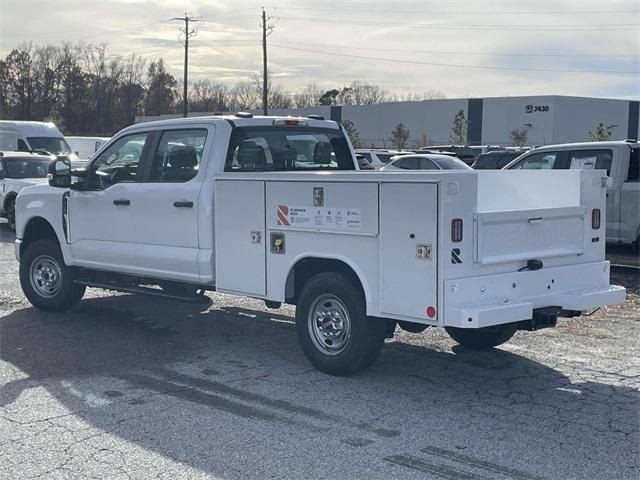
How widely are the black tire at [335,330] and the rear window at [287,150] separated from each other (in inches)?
66.5

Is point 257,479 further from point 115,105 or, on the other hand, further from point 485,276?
point 115,105

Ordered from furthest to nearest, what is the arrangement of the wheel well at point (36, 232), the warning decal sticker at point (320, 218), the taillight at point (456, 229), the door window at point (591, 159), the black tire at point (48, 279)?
the door window at point (591, 159), the wheel well at point (36, 232), the black tire at point (48, 279), the warning decal sticker at point (320, 218), the taillight at point (456, 229)

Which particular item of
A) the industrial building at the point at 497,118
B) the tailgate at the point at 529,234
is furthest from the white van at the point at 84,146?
the industrial building at the point at 497,118

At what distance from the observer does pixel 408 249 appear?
6070mm

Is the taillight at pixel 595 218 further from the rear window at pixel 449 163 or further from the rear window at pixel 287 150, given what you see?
the rear window at pixel 449 163

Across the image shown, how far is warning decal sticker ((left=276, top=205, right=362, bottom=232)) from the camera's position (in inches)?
253

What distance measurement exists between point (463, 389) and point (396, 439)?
4.57ft

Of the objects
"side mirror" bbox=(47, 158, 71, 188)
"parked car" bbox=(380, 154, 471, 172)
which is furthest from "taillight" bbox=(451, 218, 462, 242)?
"parked car" bbox=(380, 154, 471, 172)

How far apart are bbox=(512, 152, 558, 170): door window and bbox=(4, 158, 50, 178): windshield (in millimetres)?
11529

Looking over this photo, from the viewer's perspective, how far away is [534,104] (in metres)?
62.7

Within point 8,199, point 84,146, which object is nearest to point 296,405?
point 8,199

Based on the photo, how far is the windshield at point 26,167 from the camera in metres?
19.5

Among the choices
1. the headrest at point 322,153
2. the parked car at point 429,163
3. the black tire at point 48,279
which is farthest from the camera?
the parked car at point 429,163

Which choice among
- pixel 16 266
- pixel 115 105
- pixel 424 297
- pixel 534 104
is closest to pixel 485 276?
pixel 424 297
